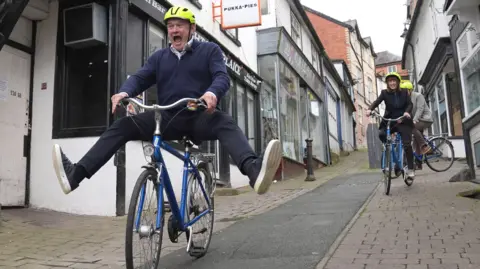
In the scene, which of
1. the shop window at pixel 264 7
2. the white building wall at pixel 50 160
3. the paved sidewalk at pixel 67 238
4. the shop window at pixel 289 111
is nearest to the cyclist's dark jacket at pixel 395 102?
the paved sidewalk at pixel 67 238

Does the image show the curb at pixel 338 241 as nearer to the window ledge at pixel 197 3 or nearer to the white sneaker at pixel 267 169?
the white sneaker at pixel 267 169

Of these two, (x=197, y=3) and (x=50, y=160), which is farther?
(x=197, y=3)

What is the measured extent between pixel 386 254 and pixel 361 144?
3887 centimetres

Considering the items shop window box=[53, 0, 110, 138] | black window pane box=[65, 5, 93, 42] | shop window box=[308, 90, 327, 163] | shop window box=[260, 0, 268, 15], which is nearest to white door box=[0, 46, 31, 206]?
shop window box=[53, 0, 110, 138]

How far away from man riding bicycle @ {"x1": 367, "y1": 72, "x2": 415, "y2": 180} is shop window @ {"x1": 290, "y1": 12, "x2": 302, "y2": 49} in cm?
1047

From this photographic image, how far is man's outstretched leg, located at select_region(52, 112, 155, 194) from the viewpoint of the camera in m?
3.11

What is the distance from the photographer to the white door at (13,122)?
630 centimetres

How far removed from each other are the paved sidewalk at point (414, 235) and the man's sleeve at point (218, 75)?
5.03ft

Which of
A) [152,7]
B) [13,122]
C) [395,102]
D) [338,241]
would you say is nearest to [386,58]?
[395,102]

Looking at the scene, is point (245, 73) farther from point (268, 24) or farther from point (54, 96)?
point (54, 96)

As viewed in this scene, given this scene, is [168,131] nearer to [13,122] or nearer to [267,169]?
[267,169]

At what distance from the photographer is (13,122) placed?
257 inches

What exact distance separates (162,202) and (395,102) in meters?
5.74

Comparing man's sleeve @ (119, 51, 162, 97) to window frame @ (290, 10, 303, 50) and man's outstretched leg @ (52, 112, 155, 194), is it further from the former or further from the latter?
window frame @ (290, 10, 303, 50)
